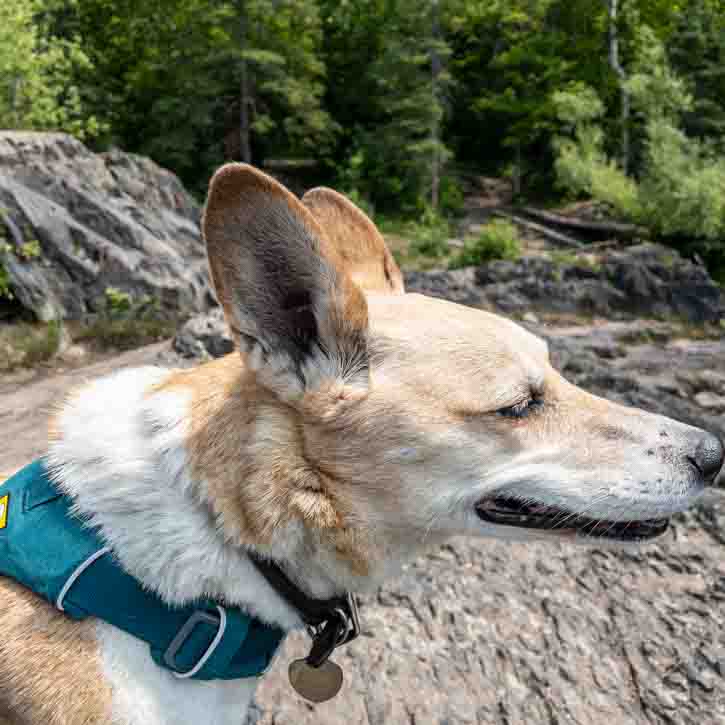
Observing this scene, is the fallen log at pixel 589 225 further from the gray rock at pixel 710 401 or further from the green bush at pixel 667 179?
the gray rock at pixel 710 401

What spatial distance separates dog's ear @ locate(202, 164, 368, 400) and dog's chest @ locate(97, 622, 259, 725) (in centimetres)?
75

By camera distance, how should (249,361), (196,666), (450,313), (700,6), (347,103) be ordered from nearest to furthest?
(196,666) < (249,361) < (450,313) < (700,6) < (347,103)

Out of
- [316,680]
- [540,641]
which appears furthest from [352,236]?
[540,641]

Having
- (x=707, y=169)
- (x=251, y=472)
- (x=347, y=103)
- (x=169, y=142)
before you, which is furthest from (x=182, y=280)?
(x=347, y=103)

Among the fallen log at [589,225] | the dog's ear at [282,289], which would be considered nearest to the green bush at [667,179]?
the fallen log at [589,225]

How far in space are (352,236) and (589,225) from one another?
69.8ft

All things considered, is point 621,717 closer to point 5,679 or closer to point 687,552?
point 687,552

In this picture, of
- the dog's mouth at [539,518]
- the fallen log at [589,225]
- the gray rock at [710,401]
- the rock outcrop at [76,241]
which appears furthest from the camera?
the fallen log at [589,225]

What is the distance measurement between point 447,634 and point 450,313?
1740 mm

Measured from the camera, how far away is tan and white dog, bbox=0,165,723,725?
152 cm

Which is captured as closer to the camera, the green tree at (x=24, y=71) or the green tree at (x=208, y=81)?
the green tree at (x=24, y=71)

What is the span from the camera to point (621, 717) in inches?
94.8

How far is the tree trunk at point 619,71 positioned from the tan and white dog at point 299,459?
2605cm

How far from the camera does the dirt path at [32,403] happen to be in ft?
13.4
